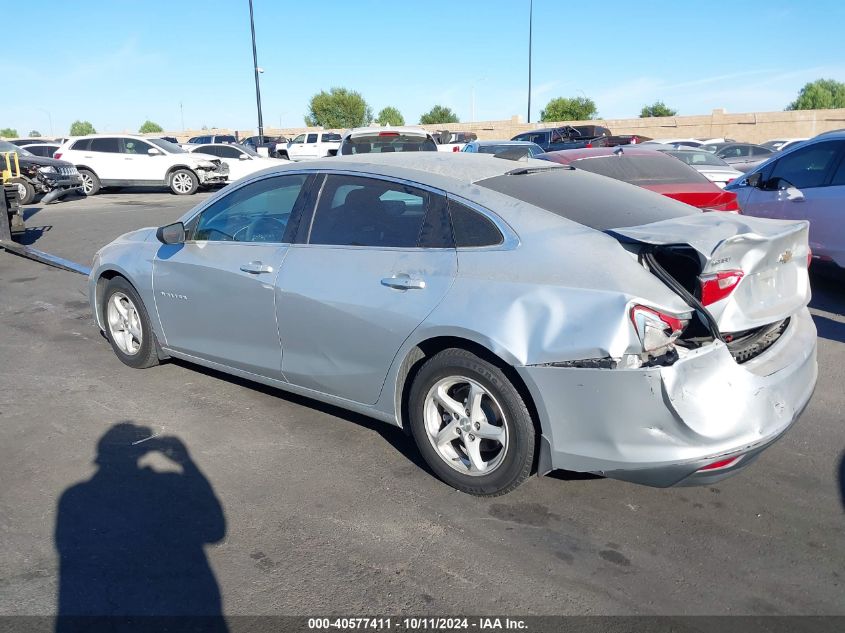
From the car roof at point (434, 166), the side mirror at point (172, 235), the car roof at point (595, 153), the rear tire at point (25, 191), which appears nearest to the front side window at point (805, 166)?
the car roof at point (595, 153)

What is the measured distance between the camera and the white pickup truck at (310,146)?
3119 cm

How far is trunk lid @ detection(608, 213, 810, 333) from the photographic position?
3.38 metres

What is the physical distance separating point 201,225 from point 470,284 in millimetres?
2384

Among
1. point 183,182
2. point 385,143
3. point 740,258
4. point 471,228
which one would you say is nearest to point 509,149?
point 471,228

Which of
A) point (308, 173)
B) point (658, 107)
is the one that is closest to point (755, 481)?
point (308, 173)

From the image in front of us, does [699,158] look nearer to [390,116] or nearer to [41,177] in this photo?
[41,177]

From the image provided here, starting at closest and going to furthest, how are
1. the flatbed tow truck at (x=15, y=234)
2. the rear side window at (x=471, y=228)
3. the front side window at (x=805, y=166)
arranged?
the rear side window at (x=471, y=228)
the front side window at (x=805, y=166)
the flatbed tow truck at (x=15, y=234)

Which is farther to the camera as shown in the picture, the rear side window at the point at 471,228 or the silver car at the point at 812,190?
the silver car at the point at 812,190

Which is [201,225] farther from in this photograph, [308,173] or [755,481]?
[755,481]

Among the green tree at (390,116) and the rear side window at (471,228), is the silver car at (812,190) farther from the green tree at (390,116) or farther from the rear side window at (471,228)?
the green tree at (390,116)

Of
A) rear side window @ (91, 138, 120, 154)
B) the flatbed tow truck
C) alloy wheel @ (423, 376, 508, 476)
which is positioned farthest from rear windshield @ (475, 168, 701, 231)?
rear side window @ (91, 138, 120, 154)

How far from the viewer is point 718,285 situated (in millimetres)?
3396

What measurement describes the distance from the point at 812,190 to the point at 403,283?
19.5 feet

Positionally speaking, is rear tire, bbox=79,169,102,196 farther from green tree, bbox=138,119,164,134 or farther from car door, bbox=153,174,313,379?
green tree, bbox=138,119,164,134
